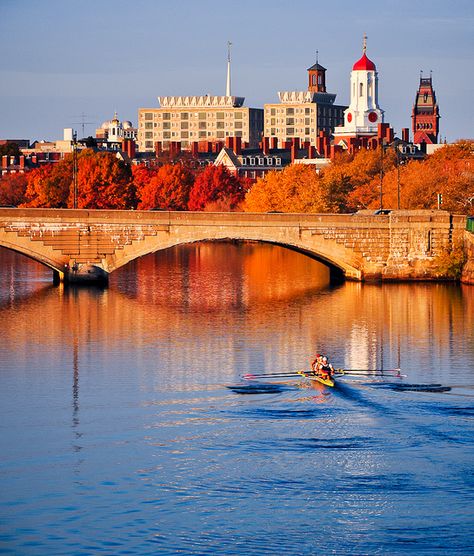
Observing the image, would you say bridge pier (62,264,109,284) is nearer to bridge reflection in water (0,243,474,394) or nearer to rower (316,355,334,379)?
bridge reflection in water (0,243,474,394)

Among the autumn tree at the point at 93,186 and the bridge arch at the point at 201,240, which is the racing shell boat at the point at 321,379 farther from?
the autumn tree at the point at 93,186

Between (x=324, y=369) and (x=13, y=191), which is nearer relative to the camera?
(x=324, y=369)

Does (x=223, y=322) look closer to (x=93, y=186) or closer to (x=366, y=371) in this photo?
(x=366, y=371)

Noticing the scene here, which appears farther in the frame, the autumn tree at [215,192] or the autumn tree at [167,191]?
Answer: the autumn tree at [167,191]

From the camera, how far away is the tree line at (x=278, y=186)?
364 feet

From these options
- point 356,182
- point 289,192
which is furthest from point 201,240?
point 289,192

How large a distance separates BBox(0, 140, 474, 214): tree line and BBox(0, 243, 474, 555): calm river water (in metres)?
33.0

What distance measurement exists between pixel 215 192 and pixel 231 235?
2880 inches

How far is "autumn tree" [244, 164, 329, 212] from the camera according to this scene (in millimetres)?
130125

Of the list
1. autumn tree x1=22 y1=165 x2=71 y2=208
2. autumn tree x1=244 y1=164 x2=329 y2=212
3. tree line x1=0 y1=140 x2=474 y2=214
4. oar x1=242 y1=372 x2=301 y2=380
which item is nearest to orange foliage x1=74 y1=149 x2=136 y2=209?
tree line x1=0 y1=140 x2=474 y2=214

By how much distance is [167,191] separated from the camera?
161m

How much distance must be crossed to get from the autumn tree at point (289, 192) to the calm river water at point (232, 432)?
169 feet

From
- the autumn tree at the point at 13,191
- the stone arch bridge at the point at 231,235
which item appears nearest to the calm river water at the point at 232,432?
the stone arch bridge at the point at 231,235

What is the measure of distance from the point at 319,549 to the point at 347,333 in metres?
32.8
